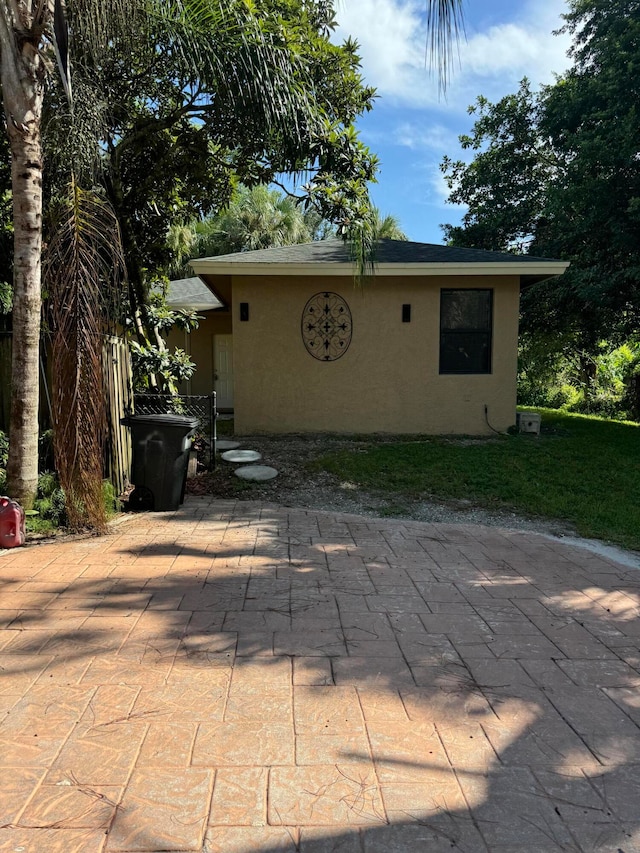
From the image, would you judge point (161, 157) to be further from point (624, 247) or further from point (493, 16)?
point (624, 247)

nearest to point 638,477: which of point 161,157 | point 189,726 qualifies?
point 189,726

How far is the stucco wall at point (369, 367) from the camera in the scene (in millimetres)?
10156

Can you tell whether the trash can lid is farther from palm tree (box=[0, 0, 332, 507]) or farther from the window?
the window

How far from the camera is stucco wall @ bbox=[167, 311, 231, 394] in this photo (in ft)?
47.9

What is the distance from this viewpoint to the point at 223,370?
47.7 ft

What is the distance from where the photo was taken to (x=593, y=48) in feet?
39.9

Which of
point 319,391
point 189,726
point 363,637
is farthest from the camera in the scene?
point 319,391

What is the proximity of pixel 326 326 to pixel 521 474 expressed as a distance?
454 centimetres

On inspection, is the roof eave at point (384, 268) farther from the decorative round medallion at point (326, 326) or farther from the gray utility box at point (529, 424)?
the gray utility box at point (529, 424)

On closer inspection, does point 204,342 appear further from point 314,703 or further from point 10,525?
point 314,703

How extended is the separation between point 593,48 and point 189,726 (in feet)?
49.9

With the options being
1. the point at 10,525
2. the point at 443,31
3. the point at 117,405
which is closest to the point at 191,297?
the point at 117,405

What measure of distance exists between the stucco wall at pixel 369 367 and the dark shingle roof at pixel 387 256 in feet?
1.26

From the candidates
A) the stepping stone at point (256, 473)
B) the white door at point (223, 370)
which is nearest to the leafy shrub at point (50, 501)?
the stepping stone at point (256, 473)
